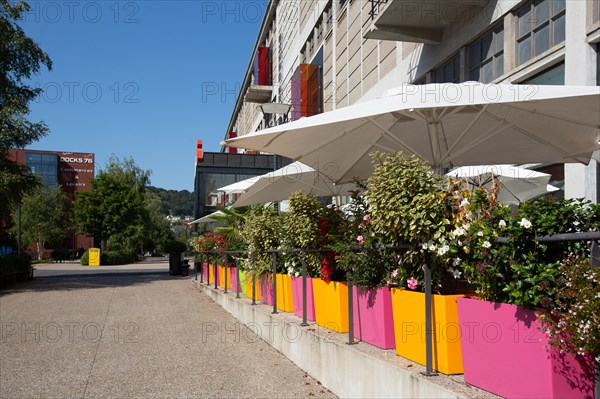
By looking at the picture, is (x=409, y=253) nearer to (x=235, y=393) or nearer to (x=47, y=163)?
(x=235, y=393)

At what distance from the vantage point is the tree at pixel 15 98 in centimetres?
1959

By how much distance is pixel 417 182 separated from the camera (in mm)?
4496

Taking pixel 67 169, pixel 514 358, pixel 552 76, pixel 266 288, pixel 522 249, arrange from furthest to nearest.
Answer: pixel 67 169 < pixel 552 76 < pixel 266 288 < pixel 514 358 < pixel 522 249

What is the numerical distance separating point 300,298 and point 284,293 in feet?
2.67

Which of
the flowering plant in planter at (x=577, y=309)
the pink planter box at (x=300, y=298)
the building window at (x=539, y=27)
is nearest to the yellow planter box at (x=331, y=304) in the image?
the pink planter box at (x=300, y=298)

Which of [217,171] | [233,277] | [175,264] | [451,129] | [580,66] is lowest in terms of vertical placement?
[175,264]

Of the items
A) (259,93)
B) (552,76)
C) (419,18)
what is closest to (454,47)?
(419,18)

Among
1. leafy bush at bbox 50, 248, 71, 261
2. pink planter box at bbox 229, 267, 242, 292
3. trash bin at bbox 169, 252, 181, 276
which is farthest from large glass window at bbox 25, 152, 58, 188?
pink planter box at bbox 229, 267, 242, 292

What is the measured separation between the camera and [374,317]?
17.2ft

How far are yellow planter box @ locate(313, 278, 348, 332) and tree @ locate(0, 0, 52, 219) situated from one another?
1599 centimetres

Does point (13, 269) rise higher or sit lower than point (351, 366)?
lower

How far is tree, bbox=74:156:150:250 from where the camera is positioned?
50.9m

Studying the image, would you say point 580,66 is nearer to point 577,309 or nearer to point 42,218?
point 577,309

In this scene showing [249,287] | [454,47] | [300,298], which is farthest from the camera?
[454,47]
